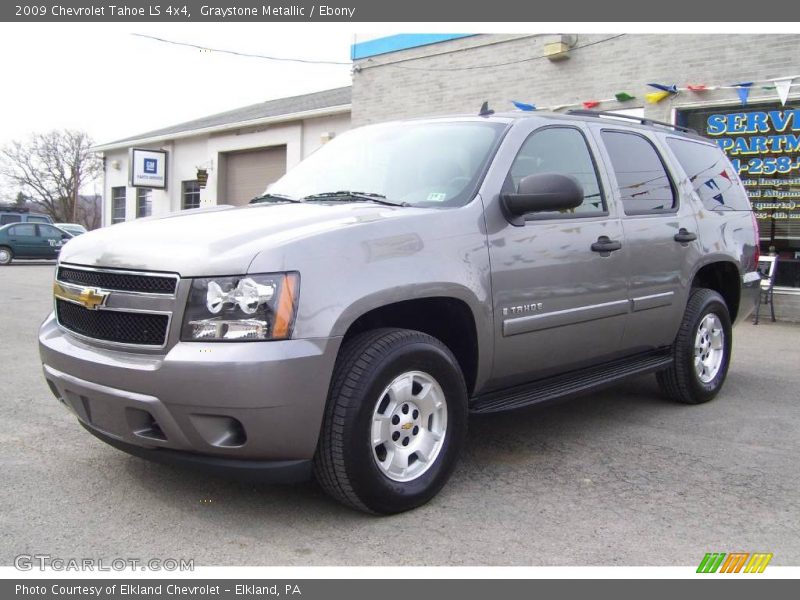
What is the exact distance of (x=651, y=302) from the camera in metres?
4.82

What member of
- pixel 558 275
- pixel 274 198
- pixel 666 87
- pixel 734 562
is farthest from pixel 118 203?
pixel 734 562

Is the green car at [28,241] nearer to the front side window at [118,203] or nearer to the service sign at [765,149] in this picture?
the front side window at [118,203]

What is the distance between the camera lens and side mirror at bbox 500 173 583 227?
147 inches

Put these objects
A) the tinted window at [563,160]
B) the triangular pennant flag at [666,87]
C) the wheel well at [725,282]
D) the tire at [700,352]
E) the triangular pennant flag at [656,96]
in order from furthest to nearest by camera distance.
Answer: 1. the triangular pennant flag at [656,96]
2. the triangular pennant flag at [666,87]
3. the wheel well at [725,282]
4. the tire at [700,352]
5. the tinted window at [563,160]

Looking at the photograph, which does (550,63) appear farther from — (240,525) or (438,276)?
(240,525)

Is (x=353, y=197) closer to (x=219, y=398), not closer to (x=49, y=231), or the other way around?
(x=219, y=398)

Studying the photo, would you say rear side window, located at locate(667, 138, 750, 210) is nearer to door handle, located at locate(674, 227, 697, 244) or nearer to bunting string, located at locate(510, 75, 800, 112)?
door handle, located at locate(674, 227, 697, 244)

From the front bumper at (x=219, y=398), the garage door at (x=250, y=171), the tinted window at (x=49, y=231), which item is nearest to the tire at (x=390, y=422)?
the front bumper at (x=219, y=398)

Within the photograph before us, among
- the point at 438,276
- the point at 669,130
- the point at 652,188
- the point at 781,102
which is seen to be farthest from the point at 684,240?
the point at 781,102

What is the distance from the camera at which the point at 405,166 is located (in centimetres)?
419

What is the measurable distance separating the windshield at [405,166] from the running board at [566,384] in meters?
1.04

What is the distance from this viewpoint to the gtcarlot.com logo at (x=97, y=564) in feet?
9.32

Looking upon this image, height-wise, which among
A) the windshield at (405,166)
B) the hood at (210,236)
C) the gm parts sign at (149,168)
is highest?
the gm parts sign at (149,168)

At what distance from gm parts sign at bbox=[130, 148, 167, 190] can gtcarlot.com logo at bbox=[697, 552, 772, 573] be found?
25.5m
